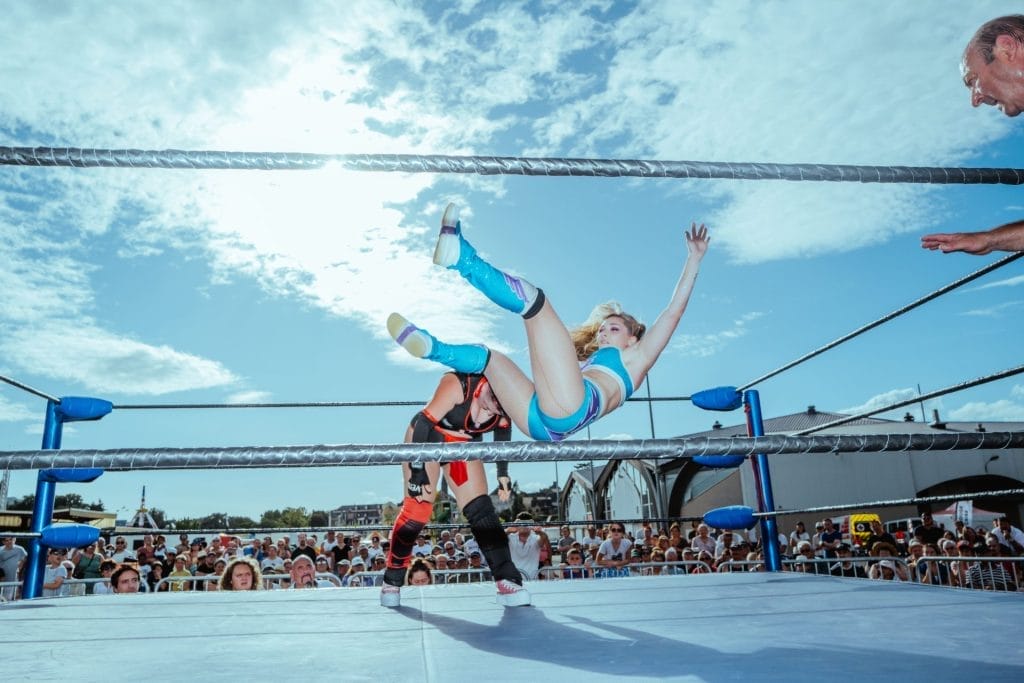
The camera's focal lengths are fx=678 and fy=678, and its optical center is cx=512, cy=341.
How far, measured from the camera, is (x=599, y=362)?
2322mm

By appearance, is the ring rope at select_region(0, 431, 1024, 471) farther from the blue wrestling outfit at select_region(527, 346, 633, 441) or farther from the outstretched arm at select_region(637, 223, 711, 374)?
the outstretched arm at select_region(637, 223, 711, 374)

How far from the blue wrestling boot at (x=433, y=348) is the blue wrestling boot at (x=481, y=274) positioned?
8.0 inches

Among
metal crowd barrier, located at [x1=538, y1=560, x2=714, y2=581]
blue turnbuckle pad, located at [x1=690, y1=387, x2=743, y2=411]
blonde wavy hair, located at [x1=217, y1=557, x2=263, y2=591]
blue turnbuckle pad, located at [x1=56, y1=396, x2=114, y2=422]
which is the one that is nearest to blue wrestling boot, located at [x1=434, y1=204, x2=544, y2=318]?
blue turnbuckle pad, located at [x1=690, y1=387, x2=743, y2=411]

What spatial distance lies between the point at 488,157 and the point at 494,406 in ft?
4.11

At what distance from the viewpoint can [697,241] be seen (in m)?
2.55

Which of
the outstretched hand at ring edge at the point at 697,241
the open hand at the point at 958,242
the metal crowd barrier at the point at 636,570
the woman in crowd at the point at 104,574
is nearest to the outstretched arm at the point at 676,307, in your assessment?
the outstretched hand at ring edge at the point at 697,241

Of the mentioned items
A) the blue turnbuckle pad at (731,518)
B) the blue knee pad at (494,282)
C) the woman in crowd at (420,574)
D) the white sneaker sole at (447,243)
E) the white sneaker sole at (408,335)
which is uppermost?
the white sneaker sole at (447,243)

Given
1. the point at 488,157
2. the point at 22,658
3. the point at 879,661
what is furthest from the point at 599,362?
the point at 22,658

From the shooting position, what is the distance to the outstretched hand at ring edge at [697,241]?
99.9 inches

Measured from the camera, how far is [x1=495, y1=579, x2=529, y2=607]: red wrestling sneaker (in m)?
2.58

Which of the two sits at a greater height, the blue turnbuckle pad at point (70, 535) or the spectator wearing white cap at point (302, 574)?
the blue turnbuckle pad at point (70, 535)

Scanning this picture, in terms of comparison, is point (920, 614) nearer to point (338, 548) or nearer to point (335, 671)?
point (335, 671)

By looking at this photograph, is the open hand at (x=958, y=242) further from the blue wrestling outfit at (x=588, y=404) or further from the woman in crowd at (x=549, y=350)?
the blue wrestling outfit at (x=588, y=404)

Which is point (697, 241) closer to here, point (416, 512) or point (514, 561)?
point (416, 512)
